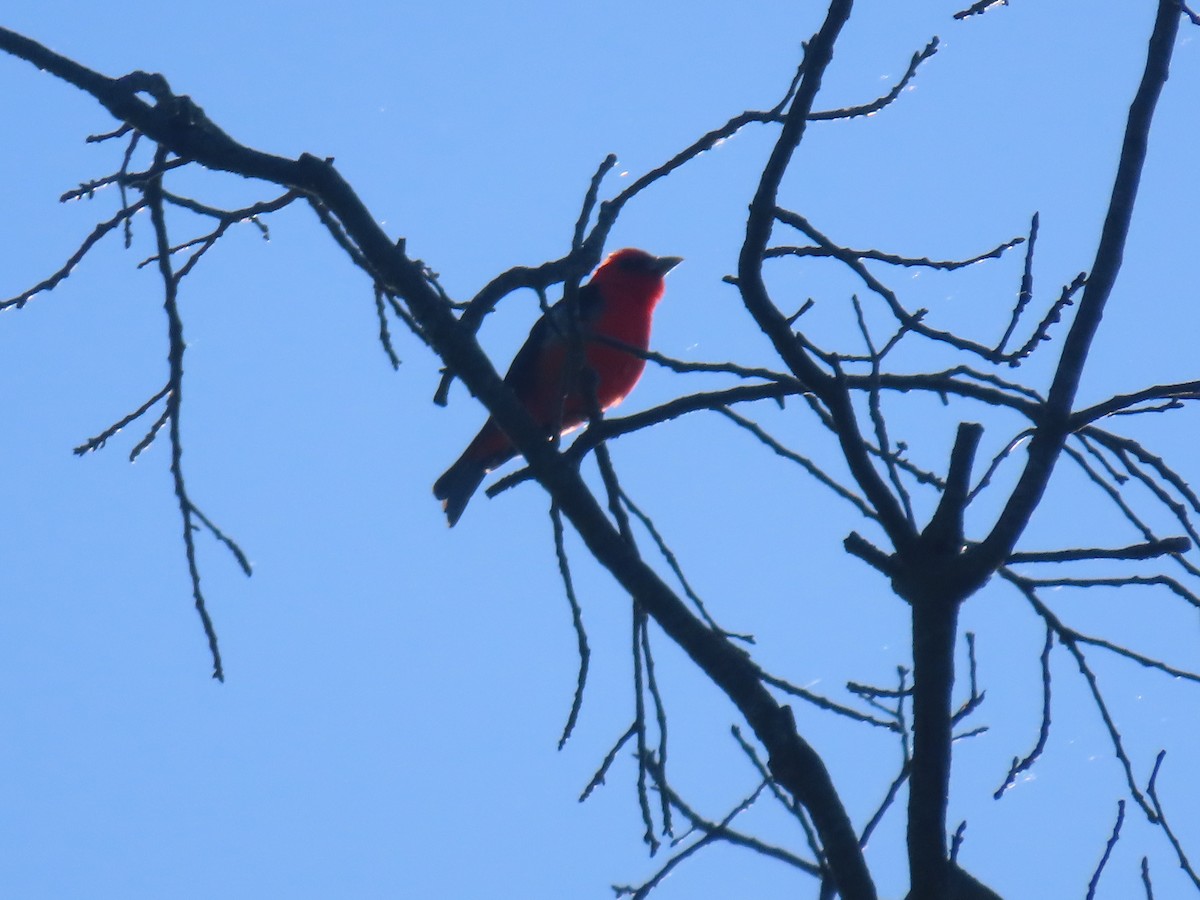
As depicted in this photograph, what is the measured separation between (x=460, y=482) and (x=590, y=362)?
0.93 metres

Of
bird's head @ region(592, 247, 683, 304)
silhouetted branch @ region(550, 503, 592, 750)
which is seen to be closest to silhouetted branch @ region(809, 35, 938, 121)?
silhouetted branch @ region(550, 503, 592, 750)

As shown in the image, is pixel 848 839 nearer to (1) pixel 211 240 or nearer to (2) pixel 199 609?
(2) pixel 199 609

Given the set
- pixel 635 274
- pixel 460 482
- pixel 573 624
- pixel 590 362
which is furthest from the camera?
pixel 635 274

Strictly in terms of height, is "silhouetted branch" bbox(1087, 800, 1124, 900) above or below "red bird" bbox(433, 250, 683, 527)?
below

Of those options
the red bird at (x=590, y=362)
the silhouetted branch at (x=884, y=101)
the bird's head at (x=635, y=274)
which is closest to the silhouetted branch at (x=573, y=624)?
the silhouetted branch at (x=884, y=101)

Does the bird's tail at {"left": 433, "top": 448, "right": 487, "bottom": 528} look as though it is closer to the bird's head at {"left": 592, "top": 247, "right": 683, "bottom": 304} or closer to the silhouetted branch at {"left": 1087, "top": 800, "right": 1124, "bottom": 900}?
the bird's head at {"left": 592, "top": 247, "right": 683, "bottom": 304}

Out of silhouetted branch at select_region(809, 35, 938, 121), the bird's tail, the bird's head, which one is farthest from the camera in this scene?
the bird's head

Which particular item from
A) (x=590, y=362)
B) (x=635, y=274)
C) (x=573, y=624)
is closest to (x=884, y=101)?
(x=573, y=624)

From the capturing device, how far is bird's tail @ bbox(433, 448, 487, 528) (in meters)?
5.80

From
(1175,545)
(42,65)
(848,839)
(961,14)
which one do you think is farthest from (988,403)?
(42,65)

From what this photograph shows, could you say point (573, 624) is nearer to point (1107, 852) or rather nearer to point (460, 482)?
point (1107, 852)

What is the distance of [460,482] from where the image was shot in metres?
5.81

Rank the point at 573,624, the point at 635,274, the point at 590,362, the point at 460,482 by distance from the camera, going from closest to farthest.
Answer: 1. the point at 573,624
2. the point at 590,362
3. the point at 460,482
4. the point at 635,274

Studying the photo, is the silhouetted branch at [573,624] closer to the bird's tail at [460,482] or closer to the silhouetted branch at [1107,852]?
the silhouetted branch at [1107,852]
